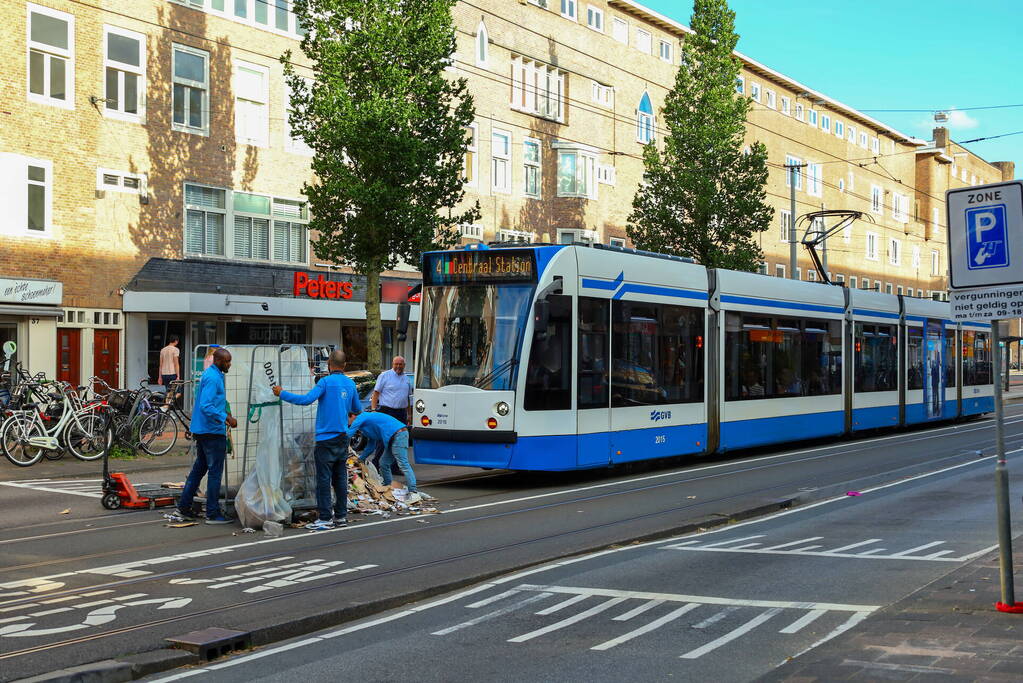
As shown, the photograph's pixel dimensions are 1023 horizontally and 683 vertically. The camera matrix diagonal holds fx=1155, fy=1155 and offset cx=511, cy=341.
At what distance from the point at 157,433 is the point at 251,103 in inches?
486

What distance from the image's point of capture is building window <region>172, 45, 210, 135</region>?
2706cm

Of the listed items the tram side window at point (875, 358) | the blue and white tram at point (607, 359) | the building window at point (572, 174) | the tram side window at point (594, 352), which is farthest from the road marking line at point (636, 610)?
the building window at point (572, 174)

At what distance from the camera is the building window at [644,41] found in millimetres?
46062

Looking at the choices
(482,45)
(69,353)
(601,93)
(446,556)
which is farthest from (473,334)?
(601,93)

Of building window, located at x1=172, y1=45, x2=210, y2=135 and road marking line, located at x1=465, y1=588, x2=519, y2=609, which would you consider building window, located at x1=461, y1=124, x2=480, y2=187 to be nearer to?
building window, located at x1=172, y1=45, x2=210, y2=135

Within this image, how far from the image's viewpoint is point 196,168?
2742 centimetres

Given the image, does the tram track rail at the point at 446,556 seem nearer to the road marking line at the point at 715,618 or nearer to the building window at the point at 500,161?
the road marking line at the point at 715,618

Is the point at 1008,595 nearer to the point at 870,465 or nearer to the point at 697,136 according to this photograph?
the point at 870,465

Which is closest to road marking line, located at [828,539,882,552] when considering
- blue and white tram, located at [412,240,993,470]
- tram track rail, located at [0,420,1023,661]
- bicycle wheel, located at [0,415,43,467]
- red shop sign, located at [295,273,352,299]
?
tram track rail, located at [0,420,1023,661]

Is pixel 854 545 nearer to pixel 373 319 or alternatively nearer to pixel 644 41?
pixel 373 319

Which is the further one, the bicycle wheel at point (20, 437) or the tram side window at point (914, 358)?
the tram side window at point (914, 358)

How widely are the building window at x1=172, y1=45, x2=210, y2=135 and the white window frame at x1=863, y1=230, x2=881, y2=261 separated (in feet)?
163

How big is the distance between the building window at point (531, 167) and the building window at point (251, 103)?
1137 centimetres

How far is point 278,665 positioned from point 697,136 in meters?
33.0
